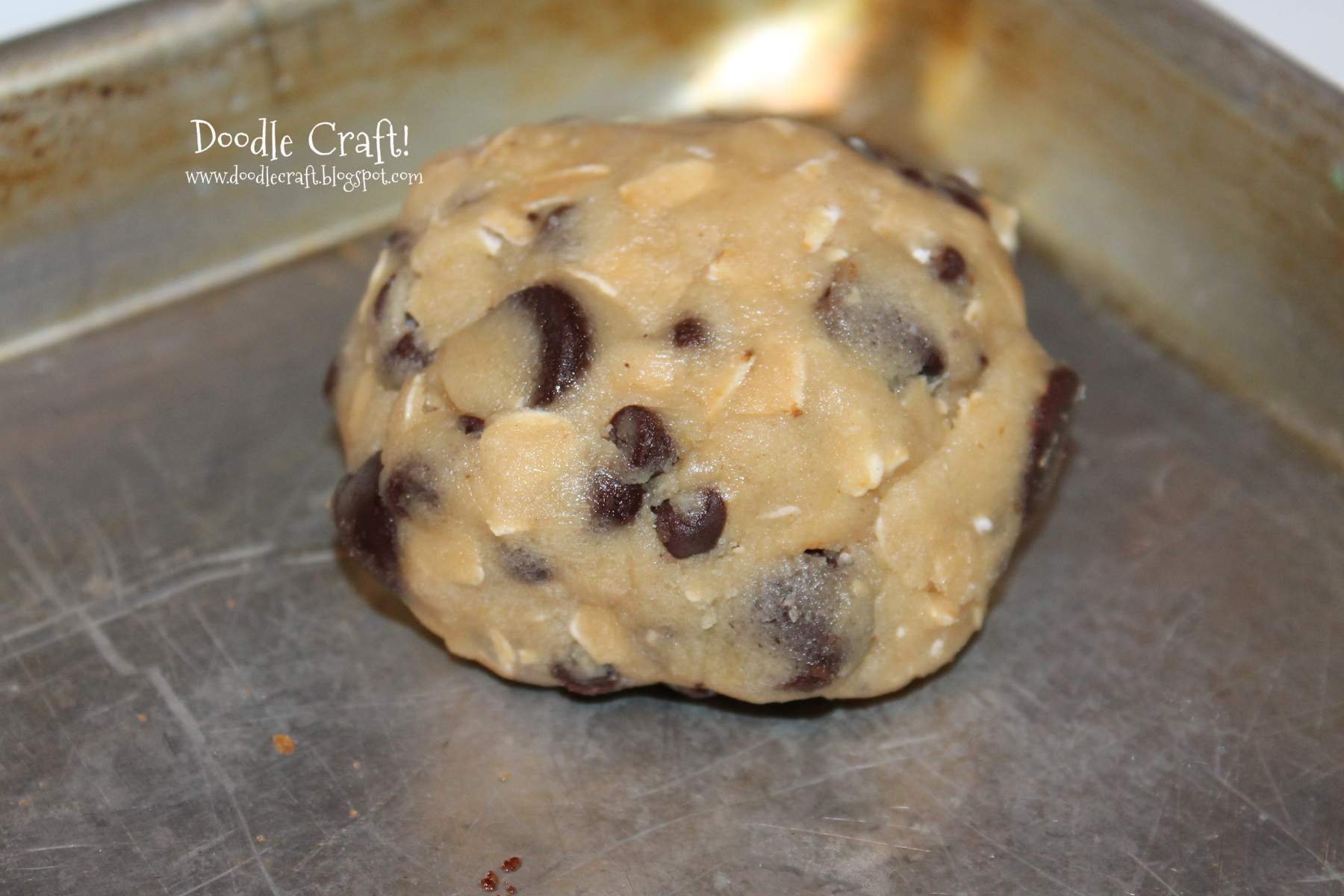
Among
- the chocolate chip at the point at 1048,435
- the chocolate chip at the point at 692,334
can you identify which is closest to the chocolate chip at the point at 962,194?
the chocolate chip at the point at 1048,435

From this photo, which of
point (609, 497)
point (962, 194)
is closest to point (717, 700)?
point (609, 497)

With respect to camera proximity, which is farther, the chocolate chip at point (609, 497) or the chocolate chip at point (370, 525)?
the chocolate chip at point (370, 525)

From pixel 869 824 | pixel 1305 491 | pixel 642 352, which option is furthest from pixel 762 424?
pixel 1305 491

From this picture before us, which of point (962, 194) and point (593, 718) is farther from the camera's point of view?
point (962, 194)

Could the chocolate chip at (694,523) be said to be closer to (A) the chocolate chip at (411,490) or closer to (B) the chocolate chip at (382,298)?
(A) the chocolate chip at (411,490)

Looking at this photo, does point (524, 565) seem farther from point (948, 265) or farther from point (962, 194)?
point (962, 194)

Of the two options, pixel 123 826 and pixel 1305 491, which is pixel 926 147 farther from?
pixel 123 826

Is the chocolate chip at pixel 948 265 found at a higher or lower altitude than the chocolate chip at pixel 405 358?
higher
